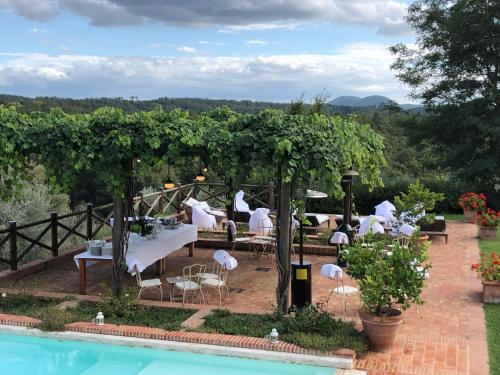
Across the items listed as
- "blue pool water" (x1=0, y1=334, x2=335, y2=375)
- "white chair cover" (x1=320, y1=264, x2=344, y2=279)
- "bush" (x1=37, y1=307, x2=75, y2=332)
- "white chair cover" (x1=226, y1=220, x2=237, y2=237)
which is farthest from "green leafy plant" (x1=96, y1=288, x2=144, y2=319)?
"white chair cover" (x1=226, y1=220, x2=237, y2=237)

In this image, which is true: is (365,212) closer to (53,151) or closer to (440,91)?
(440,91)

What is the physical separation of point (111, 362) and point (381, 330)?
3534mm

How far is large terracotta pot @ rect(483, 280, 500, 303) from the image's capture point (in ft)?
31.4

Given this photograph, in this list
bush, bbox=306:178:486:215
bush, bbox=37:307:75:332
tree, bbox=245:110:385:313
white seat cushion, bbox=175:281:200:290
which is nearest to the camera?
tree, bbox=245:110:385:313

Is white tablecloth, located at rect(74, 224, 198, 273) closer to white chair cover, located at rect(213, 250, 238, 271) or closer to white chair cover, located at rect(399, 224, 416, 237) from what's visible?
white chair cover, located at rect(213, 250, 238, 271)

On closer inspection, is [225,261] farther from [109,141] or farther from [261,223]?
[261,223]

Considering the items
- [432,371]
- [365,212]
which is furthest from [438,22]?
[432,371]

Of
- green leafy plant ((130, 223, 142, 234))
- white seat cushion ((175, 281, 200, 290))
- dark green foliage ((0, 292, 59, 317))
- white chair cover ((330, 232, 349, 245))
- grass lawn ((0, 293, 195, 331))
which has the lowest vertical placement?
dark green foliage ((0, 292, 59, 317))

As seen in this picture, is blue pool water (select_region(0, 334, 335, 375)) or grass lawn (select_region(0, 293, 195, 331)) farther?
grass lawn (select_region(0, 293, 195, 331))

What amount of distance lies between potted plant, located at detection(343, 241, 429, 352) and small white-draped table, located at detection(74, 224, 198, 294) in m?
4.10

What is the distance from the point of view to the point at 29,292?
9805 mm

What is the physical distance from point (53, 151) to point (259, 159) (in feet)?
11.2

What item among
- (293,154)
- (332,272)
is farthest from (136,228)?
(293,154)

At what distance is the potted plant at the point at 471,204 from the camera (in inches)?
704
